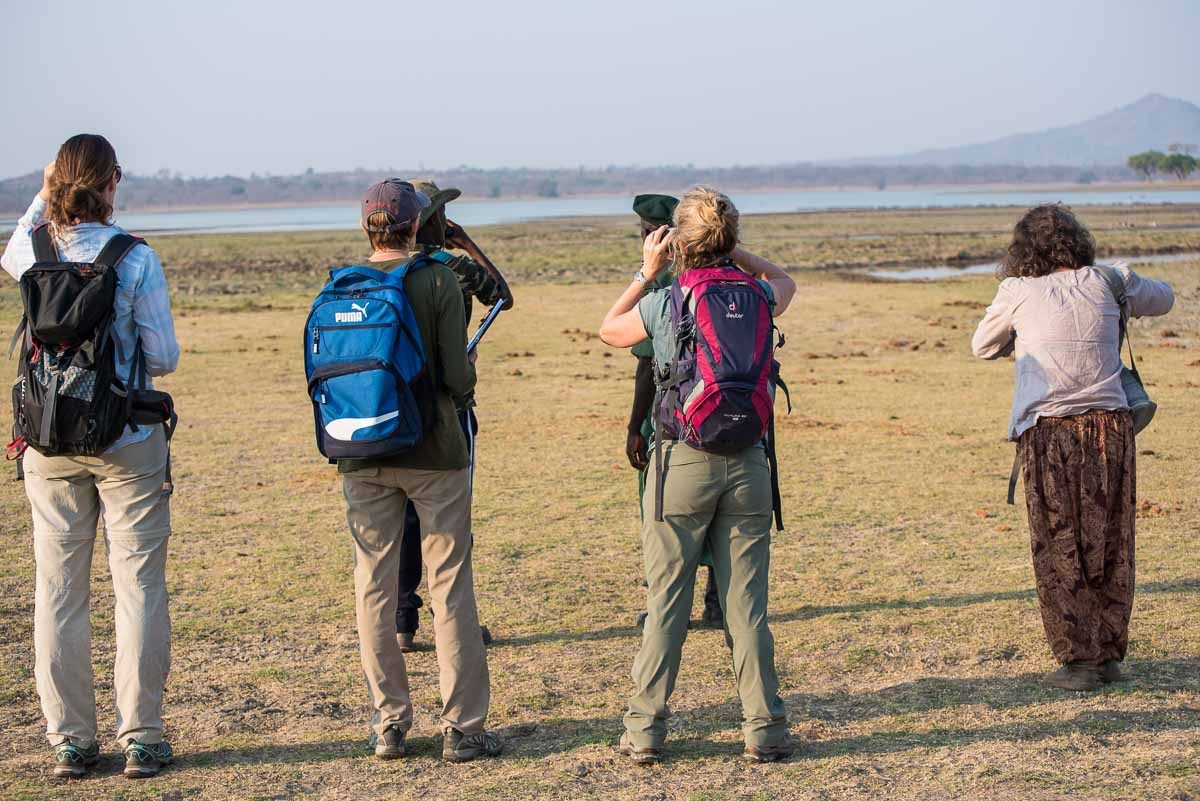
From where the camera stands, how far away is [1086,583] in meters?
5.21

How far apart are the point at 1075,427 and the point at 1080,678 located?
1.01 meters

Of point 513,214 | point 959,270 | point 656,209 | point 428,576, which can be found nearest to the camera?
point 428,576

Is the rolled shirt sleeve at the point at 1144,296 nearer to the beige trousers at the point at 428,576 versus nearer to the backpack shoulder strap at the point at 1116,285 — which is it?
the backpack shoulder strap at the point at 1116,285

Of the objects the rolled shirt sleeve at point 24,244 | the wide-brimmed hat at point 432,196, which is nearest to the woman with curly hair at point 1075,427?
the wide-brimmed hat at point 432,196

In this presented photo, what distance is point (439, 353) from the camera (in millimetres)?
4410

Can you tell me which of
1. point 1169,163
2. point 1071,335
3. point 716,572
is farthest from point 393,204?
point 1169,163

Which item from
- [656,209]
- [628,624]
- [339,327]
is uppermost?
[656,209]

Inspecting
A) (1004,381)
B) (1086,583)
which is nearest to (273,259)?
(1004,381)

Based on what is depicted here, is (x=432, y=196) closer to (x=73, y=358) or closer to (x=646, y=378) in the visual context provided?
(x=646, y=378)

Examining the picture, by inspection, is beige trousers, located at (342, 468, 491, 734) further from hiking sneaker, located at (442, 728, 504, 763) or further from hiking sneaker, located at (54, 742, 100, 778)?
hiking sneaker, located at (54, 742, 100, 778)

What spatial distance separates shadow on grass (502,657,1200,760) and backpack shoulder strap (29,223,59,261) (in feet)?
7.56

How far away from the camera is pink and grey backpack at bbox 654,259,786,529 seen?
13.6 feet

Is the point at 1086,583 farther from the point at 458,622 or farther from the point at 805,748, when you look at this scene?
the point at 458,622

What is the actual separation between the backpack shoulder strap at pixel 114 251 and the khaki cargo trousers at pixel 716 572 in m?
1.86
